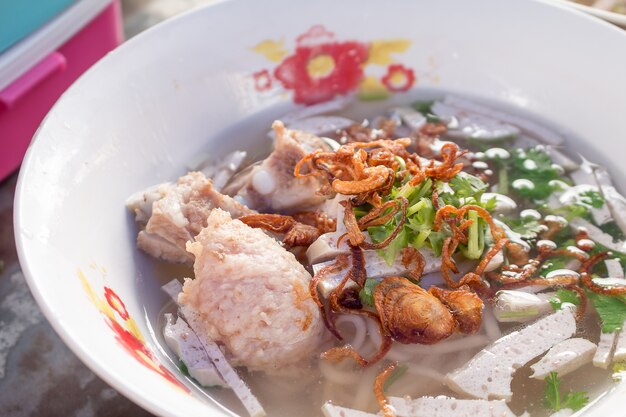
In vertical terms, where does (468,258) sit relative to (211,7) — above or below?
below

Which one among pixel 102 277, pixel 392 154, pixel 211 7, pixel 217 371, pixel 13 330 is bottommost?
pixel 13 330

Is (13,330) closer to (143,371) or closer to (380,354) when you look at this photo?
(143,371)

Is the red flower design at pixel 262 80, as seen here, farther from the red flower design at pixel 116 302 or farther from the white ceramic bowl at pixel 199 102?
the red flower design at pixel 116 302

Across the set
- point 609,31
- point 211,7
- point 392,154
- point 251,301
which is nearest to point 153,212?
point 251,301

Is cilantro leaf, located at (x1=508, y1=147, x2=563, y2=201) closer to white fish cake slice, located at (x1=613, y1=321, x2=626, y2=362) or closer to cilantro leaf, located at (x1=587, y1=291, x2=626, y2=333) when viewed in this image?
cilantro leaf, located at (x1=587, y1=291, x2=626, y2=333)

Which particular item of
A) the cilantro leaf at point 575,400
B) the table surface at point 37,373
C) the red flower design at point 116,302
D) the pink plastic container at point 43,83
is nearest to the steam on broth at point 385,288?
the cilantro leaf at point 575,400

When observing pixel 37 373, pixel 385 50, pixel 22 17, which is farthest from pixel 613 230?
pixel 22 17

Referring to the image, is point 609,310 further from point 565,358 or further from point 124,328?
point 124,328
